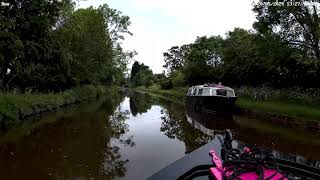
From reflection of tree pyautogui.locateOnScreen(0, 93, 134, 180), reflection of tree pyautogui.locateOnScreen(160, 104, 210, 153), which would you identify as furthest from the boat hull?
reflection of tree pyautogui.locateOnScreen(0, 93, 134, 180)

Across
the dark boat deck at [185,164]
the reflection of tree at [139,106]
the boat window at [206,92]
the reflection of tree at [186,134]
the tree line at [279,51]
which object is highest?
the tree line at [279,51]

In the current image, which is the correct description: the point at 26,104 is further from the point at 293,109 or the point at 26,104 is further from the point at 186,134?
the point at 293,109

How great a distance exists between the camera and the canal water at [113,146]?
8.93 meters

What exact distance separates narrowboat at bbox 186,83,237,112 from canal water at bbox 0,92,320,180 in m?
5.26

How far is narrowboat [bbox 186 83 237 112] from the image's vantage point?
2494 centimetres

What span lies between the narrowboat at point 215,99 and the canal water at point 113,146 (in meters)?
5.26

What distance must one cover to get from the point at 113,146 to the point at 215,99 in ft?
46.0

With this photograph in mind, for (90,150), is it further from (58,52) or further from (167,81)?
(167,81)

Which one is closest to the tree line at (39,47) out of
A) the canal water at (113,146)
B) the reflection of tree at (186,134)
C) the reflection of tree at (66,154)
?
the canal water at (113,146)

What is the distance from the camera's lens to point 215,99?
25156 millimetres

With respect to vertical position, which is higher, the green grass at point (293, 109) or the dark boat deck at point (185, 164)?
the dark boat deck at point (185, 164)

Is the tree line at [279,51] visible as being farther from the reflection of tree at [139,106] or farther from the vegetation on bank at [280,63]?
the reflection of tree at [139,106]

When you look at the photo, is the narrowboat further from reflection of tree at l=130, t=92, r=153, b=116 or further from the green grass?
reflection of tree at l=130, t=92, r=153, b=116

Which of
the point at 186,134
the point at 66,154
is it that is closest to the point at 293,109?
the point at 186,134
